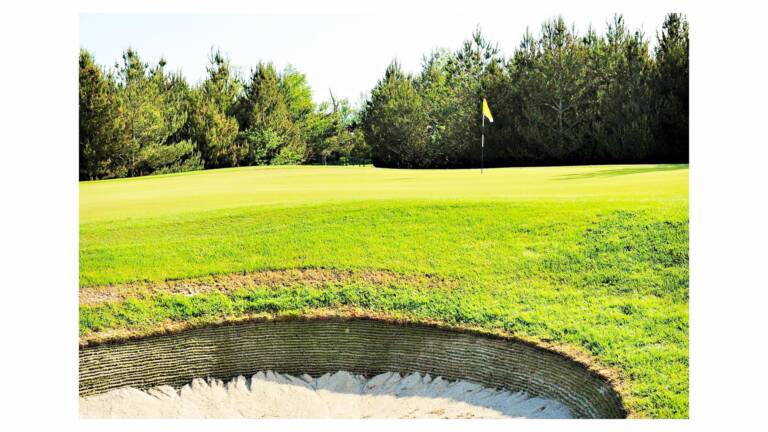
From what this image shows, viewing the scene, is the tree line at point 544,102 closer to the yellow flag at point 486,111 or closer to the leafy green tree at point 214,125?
the yellow flag at point 486,111

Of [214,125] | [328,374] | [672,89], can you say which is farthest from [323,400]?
[672,89]

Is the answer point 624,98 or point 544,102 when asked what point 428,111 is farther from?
point 624,98

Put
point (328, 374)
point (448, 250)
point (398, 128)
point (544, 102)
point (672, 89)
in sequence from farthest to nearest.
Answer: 1. point (544, 102)
2. point (398, 128)
3. point (672, 89)
4. point (448, 250)
5. point (328, 374)

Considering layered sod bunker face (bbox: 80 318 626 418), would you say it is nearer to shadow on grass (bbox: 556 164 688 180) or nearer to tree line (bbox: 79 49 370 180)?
tree line (bbox: 79 49 370 180)
